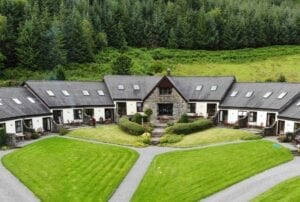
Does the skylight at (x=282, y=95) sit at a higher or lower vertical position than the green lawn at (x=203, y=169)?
higher

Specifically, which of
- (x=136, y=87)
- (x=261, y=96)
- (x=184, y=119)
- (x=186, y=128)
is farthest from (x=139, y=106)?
(x=261, y=96)

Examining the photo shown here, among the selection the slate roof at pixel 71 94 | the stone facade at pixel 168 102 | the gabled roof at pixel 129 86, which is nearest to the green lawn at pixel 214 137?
the stone facade at pixel 168 102

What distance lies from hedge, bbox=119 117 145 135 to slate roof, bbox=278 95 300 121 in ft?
57.2

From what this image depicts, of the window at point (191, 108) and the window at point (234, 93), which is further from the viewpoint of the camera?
the window at point (191, 108)

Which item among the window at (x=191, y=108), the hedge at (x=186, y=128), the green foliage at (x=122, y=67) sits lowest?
the hedge at (x=186, y=128)

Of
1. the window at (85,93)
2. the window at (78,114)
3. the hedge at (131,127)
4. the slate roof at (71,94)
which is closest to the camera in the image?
the hedge at (131,127)

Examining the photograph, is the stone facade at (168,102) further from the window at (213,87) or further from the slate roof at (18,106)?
the slate roof at (18,106)

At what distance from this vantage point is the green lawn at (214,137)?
149 feet

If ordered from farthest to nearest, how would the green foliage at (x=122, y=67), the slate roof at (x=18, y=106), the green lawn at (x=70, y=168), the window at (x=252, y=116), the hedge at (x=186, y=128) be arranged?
1. the green foliage at (x=122, y=67)
2. the window at (x=252, y=116)
3. the hedge at (x=186, y=128)
4. the slate roof at (x=18, y=106)
5. the green lawn at (x=70, y=168)

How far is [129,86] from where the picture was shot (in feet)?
200

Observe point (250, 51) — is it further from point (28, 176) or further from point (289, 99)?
point (28, 176)

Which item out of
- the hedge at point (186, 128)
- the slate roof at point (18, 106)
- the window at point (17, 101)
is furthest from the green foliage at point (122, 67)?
the hedge at point (186, 128)

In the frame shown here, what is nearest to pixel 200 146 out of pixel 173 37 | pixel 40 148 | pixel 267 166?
pixel 267 166

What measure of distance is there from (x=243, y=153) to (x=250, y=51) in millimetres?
83088
